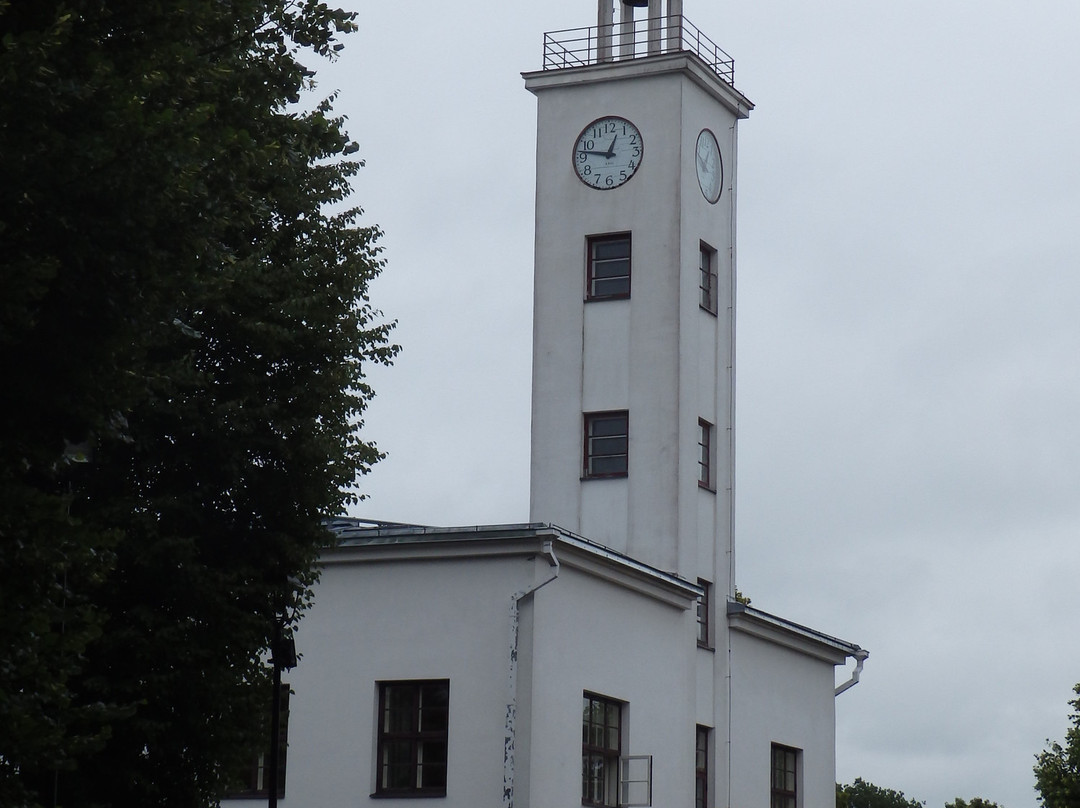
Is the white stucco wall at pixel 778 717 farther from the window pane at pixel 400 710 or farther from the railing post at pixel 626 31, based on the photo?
the railing post at pixel 626 31

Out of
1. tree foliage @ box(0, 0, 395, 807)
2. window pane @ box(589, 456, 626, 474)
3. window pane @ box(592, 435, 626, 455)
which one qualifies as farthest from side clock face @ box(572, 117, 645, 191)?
tree foliage @ box(0, 0, 395, 807)

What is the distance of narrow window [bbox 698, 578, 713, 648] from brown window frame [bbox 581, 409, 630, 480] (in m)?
2.57

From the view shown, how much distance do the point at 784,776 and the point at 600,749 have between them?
8098 millimetres

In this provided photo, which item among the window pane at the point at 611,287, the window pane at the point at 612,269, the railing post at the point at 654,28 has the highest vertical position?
the railing post at the point at 654,28

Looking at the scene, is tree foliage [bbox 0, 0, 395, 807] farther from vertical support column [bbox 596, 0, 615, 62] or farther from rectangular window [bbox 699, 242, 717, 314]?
vertical support column [bbox 596, 0, 615, 62]

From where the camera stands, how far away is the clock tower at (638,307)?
104ft

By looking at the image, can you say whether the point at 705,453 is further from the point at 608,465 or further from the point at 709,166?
the point at 709,166

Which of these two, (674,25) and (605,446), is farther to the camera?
(674,25)

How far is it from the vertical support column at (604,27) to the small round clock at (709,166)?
2559mm

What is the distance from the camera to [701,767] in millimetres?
31812

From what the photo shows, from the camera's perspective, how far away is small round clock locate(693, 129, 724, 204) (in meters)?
33.8

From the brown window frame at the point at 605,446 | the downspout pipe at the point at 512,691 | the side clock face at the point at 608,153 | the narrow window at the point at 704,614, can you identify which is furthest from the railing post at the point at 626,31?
the downspout pipe at the point at 512,691

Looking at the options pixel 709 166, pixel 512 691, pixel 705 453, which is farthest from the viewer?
pixel 709 166

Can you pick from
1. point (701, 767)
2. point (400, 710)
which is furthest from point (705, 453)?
point (400, 710)
